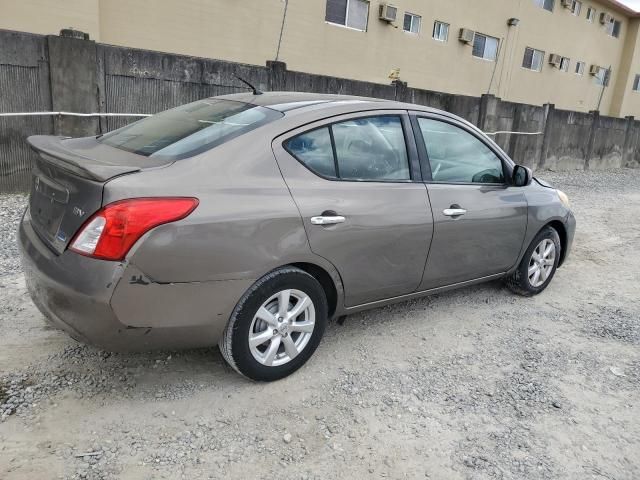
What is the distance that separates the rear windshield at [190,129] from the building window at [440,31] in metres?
16.0

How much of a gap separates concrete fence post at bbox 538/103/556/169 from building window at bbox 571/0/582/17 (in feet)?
41.4

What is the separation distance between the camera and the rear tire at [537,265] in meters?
4.50

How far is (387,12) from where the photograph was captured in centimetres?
1543

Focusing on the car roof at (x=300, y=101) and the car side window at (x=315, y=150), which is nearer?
the car side window at (x=315, y=150)

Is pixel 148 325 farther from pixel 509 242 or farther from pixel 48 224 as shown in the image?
pixel 509 242

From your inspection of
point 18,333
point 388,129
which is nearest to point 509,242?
point 388,129

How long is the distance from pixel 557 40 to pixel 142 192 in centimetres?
2598

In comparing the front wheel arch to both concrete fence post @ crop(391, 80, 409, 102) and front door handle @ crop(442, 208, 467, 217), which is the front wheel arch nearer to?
front door handle @ crop(442, 208, 467, 217)

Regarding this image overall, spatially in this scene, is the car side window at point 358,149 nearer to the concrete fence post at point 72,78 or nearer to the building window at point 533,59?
the concrete fence post at point 72,78

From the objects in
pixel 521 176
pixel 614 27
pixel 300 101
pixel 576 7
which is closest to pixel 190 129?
pixel 300 101

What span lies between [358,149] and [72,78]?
479 cm

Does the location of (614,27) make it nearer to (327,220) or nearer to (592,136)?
(592,136)

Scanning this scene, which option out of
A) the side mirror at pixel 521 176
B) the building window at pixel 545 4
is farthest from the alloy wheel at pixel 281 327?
the building window at pixel 545 4

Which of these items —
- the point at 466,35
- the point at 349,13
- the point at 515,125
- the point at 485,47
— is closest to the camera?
the point at 515,125
